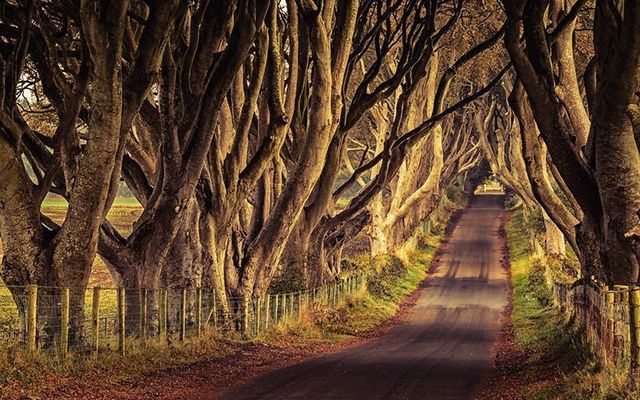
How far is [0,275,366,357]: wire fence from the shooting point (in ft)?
54.0

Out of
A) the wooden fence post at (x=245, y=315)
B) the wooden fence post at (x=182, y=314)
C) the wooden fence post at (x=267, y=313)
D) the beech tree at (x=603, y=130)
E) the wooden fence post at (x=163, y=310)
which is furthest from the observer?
the wooden fence post at (x=267, y=313)

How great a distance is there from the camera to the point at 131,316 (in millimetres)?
20406

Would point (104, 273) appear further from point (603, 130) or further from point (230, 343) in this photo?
point (603, 130)

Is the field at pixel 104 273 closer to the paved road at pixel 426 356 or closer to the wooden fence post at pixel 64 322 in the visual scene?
the wooden fence post at pixel 64 322

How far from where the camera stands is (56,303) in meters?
16.9

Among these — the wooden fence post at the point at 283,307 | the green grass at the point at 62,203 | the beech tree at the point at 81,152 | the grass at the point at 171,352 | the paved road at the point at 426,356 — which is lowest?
the paved road at the point at 426,356

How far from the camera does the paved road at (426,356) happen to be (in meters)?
16.5

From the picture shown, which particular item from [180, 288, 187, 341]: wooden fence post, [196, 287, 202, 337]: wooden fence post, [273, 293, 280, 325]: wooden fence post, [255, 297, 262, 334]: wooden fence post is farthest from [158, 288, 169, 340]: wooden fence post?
[273, 293, 280, 325]: wooden fence post

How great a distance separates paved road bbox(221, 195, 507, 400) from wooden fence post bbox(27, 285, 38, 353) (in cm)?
311

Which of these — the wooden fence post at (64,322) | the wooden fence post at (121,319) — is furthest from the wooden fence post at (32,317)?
the wooden fence post at (121,319)

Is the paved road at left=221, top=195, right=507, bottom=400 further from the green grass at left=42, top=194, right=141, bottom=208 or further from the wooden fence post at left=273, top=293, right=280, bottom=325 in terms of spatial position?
the green grass at left=42, top=194, right=141, bottom=208

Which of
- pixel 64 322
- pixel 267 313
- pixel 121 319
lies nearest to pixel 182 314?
pixel 121 319

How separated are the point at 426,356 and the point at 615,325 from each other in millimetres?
12241

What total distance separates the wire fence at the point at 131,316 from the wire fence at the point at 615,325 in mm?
7976
